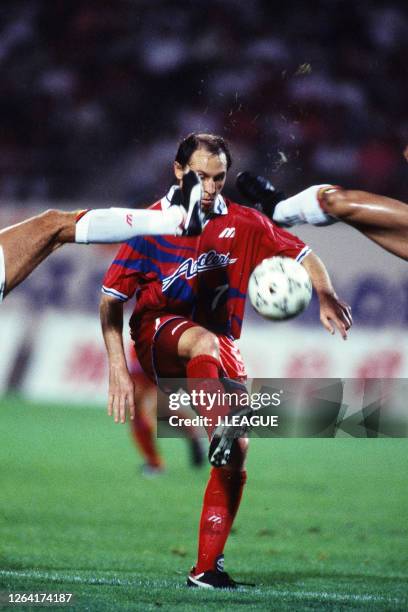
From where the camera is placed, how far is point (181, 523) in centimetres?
532

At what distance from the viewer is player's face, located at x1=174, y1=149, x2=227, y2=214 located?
3.74 metres

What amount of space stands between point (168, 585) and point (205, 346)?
0.86 m

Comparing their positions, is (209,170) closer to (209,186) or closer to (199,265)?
(209,186)

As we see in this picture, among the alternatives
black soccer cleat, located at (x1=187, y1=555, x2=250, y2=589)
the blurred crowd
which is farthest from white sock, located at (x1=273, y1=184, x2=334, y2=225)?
the blurred crowd

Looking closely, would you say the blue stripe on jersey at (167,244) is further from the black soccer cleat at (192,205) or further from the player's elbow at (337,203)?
the player's elbow at (337,203)

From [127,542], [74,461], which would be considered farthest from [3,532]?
[74,461]

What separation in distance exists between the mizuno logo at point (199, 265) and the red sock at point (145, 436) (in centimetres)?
316

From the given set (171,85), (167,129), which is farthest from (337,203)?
(171,85)

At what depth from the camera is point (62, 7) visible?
29.3ft

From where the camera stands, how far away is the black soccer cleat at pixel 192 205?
3375 mm

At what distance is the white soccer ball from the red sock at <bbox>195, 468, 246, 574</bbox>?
0.60 m

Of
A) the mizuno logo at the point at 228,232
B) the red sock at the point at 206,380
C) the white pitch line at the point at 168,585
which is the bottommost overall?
the white pitch line at the point at 168,585

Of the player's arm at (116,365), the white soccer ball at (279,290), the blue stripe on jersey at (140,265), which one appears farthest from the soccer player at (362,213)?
the player's arm at (116,365)

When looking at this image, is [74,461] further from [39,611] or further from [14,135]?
[39,611]
